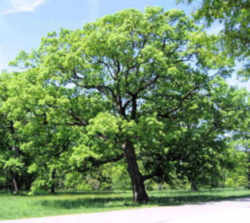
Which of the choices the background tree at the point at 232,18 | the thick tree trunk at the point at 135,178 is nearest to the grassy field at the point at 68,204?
the thick tree trunk at the point at 135,178

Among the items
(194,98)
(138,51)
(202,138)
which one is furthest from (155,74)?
(202,138)

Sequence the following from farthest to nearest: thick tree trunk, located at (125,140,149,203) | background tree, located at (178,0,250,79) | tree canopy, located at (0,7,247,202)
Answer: thick tree trunk, located at (125,140,149,203) < tree canopy, located at (0,7,247,202) < background tree, located at (178,0,250,79)

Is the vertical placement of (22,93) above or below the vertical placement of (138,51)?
below

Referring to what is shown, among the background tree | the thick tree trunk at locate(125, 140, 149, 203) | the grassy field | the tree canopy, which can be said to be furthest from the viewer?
the thick tree trunk at locate(125, 140, 149, 203)

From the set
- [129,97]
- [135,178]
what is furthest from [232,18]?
[135,178]

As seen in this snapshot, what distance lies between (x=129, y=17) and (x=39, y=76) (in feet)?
21.7

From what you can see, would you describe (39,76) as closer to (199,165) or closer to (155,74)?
(155,74)

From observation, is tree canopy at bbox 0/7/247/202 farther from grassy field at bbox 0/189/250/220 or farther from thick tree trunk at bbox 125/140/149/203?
grassy field at bbox 0/189/250/220

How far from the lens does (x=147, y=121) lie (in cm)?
1530

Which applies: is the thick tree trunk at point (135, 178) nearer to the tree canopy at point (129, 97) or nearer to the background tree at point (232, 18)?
the tree canopy at point (129, 97)

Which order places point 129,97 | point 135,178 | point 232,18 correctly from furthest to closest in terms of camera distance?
point 129,97 < point 135,178 < point 232,18

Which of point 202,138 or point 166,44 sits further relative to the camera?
point 202,138

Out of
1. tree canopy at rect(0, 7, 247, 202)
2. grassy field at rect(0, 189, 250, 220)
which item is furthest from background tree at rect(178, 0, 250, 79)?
grassy field at rect(0, 189, 250, 220)

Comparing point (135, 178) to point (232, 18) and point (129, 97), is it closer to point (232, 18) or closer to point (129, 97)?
point (129, 97)
